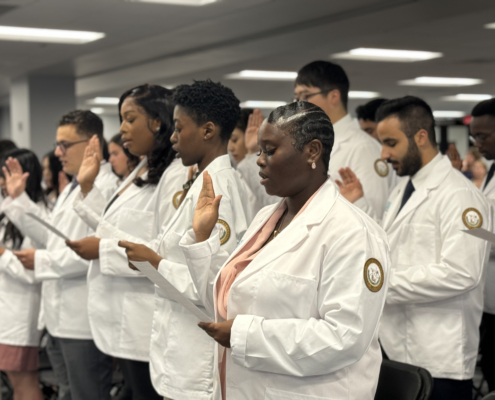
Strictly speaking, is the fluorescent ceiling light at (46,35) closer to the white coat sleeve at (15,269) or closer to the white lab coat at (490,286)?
the white coat sleeve at (15,269)

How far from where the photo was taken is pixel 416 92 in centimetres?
1376

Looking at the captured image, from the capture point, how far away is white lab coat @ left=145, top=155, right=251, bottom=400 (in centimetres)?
238

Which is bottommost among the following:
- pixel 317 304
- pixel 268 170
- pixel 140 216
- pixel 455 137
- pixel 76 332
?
pixel 455 137

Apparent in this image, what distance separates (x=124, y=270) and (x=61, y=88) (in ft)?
30.3

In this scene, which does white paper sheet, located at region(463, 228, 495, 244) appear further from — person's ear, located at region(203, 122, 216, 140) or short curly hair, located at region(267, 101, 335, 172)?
person's ear, located at region(203, 122, 216, 140)

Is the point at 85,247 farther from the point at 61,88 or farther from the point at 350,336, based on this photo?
the point at 61,88

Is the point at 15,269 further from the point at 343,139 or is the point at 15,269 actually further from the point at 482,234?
the point at 482,234

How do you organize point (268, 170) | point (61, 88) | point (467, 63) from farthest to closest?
point (61, 88) < point (467, 63) < point (268, 170)

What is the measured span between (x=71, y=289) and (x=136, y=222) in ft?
2.22

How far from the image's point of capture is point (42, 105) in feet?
37.3

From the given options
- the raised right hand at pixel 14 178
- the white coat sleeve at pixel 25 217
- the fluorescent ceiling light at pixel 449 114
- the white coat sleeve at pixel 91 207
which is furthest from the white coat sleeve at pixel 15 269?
the fluorescent ceiling light at pixel 449 114

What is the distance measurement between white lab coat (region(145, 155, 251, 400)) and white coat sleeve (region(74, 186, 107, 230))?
766mm

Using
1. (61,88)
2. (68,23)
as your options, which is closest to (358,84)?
(61,88)

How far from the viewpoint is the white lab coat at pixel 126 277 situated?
2.88 meters
